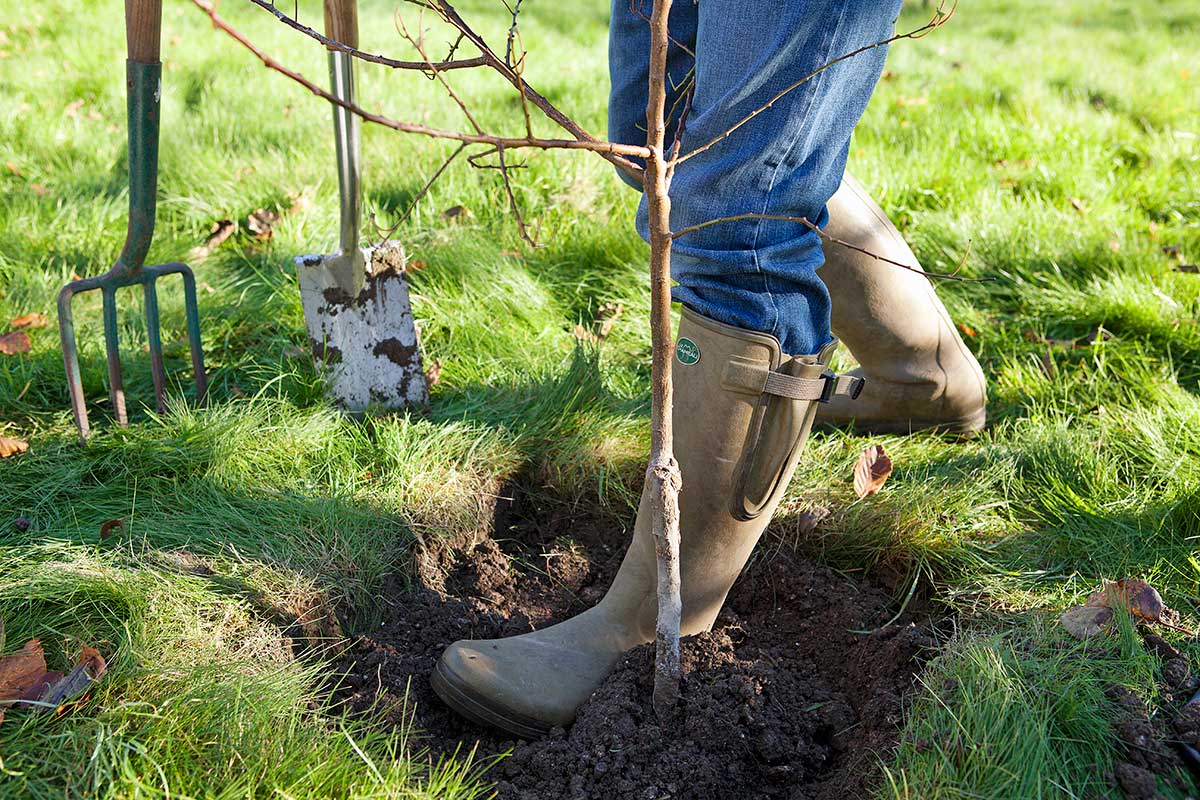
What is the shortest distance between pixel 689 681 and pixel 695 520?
0.84 feet

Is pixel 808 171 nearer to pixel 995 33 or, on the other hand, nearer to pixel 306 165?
pixel 306 165

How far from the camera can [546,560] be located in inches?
76.0

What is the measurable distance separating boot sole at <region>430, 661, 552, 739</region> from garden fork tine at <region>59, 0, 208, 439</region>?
1.07 m

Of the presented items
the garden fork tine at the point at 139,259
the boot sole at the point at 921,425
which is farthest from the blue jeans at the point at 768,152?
the garden fork tine at the point at 139,259

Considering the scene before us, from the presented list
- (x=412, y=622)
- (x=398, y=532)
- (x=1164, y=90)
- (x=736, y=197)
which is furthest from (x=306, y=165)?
(x=1164, y=90)

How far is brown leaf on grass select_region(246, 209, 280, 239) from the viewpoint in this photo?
2891mm

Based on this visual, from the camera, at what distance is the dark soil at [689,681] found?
4.46ft

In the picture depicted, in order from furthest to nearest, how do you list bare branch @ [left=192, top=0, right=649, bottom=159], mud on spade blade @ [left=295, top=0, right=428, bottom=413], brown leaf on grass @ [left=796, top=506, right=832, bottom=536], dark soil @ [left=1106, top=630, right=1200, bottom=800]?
mud on spade blade @ [left=295, top=0, right=428, bottom=413], brown leaf on grass @ [left=796, top=506, right=832, bottom=536], dark soil @ [left=1106, top=630, right=1200, bottom=800], bare branch @ [left=192, top=0, right=649, bottom=159]

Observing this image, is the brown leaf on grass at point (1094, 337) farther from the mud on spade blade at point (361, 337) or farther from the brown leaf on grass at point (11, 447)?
the brown leaf on grass at point (11, 447)

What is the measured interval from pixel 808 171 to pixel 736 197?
131mm

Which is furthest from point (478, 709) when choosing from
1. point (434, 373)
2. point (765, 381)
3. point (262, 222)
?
point (262, 222)

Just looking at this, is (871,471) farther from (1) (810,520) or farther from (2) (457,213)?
(2) (457,213)

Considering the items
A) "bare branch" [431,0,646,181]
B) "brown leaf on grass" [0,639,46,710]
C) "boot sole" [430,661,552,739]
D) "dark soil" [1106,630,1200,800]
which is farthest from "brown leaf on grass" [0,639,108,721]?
"dark soil" [1106,630,1200,800]

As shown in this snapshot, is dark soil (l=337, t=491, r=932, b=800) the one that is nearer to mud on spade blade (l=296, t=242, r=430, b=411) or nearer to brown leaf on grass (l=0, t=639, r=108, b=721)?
brown leaf on grass (l=0, t=639, r=108, b=721)
